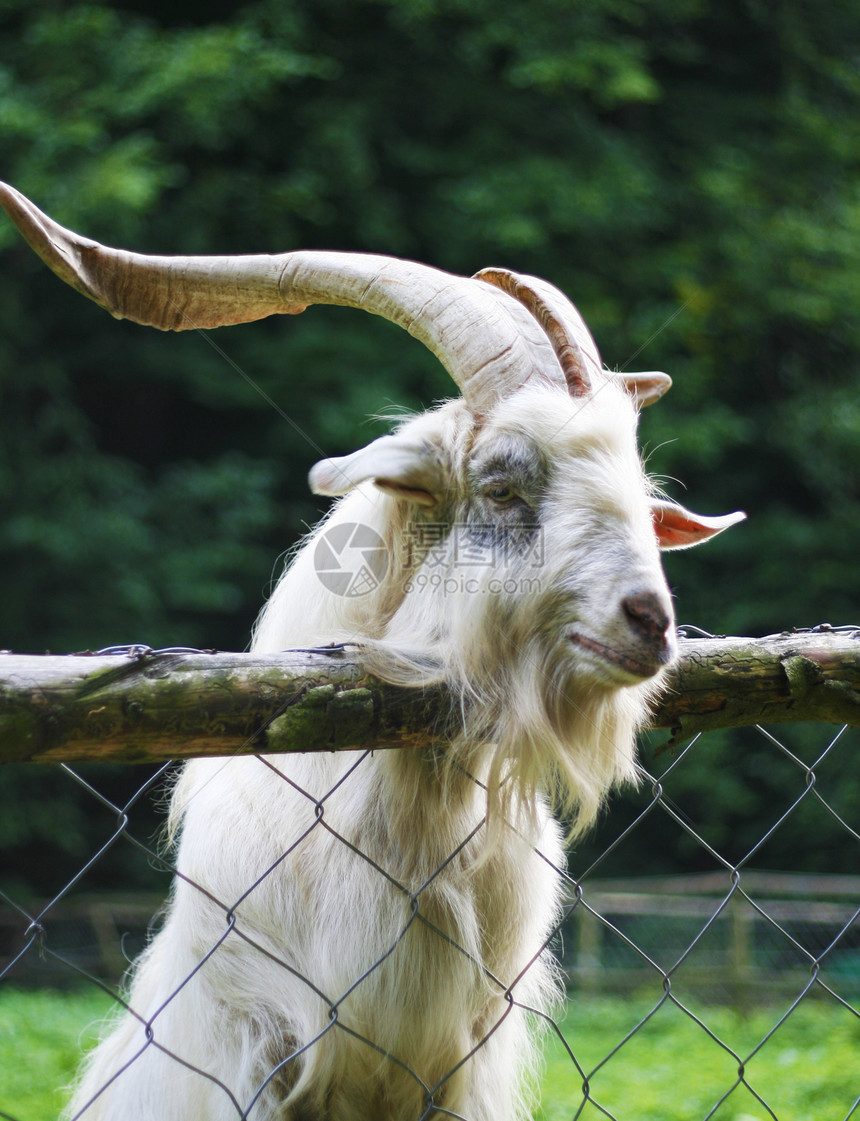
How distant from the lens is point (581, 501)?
6.40 ft

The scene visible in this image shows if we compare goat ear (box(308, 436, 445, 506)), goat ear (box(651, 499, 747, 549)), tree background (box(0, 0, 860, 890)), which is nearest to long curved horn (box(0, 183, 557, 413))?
goat ear (box(308, 436, 445, 506))

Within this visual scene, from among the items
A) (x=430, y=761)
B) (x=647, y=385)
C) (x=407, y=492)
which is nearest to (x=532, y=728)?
(x=430, y=761)

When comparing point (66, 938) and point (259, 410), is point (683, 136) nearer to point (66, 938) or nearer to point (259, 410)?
point (259, 410)

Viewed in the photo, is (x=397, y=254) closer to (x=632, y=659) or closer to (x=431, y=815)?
(x=431, y=815)

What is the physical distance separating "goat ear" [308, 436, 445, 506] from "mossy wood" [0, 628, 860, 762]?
0.46m

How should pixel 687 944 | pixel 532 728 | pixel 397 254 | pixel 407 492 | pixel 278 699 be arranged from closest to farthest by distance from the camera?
pixel 278 699, pixel 532 728, pixel 407 492, pixel 687 944, pixel 397 254

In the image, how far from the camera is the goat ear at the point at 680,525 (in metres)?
2.33

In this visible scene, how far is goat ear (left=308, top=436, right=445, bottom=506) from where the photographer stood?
1920 millimetres

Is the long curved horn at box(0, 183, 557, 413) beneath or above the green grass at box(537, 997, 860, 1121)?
above

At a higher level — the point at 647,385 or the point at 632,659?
the point at 632,659

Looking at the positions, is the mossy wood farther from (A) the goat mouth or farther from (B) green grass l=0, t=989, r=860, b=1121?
(B) green grass l=0, t=989, r=860, b=1121

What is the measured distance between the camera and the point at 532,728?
188 cm

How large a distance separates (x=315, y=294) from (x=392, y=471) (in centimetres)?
51

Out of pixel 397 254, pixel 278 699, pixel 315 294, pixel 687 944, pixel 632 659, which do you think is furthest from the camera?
pixel 397 254
